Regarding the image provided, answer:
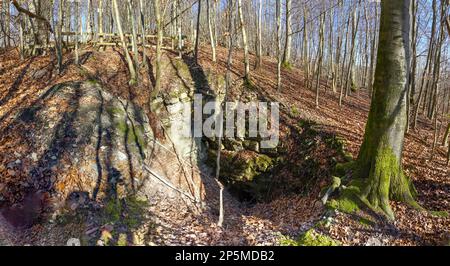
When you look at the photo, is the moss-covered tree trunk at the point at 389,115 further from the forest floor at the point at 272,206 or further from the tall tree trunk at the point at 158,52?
the tall tree trunk at the point at 158,52

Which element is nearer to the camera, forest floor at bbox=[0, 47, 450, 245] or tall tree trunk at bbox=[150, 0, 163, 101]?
forest floor at bbox=[0, 47, 450, 245]

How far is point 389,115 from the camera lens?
5.73 m

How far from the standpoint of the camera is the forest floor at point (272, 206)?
17.8ft

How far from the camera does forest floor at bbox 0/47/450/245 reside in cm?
543

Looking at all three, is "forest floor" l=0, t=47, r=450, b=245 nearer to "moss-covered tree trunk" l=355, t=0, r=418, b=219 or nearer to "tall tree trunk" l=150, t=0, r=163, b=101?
"moss-covered tree trunk" l=355, t=0, r=418, b=219

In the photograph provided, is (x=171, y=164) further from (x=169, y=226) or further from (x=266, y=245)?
(x=266, y=245)

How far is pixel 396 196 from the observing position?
592 cm

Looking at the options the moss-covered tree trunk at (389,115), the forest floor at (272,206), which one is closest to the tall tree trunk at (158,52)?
the forest floor at (272,206)

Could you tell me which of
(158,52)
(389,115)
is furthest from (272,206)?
(158,52)

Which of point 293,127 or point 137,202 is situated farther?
point 293,127

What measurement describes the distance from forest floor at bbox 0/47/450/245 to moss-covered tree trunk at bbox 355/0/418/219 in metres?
0.38

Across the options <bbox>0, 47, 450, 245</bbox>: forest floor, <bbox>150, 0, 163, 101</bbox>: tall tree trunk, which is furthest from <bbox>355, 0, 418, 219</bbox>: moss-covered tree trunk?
<bbox>150, 0, 163, 101</bbox>: tall tree trunk

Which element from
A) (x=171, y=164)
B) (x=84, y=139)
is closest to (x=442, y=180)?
(x=171, y=164)
